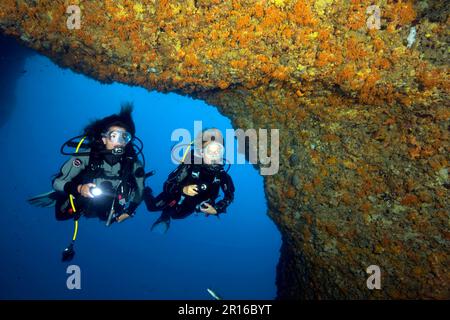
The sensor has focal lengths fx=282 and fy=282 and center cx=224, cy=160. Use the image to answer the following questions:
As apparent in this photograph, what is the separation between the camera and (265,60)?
439 centimetres

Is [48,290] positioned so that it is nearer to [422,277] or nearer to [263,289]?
[263,289]

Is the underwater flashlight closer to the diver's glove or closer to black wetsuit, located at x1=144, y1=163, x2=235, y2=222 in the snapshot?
black wetsuit, located at x1=144, y1=163, x2=235, y2=222

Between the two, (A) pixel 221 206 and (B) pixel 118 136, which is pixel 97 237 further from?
(A) pixel 221 206

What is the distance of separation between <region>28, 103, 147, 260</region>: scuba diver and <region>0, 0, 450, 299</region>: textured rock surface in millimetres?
1202

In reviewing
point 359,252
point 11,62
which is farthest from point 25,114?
point 359,252

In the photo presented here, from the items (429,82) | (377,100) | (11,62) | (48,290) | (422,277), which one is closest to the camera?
(429,82)

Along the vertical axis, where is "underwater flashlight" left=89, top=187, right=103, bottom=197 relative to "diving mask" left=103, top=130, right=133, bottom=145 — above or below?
below

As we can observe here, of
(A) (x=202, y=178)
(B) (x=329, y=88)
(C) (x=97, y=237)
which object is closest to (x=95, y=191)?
(A) (x=202, y=178)

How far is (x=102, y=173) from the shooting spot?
518 cm

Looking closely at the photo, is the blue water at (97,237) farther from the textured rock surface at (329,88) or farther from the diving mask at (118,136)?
the textured rock surface at (329,88)

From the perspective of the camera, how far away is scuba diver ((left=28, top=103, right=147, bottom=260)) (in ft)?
16.3

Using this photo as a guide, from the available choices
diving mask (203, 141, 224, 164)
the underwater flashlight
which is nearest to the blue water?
the underwater flashlight

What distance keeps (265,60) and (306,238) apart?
11.4 ft

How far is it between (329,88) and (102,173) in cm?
422
